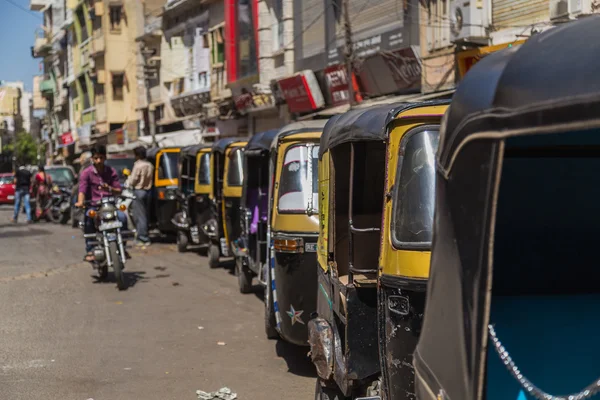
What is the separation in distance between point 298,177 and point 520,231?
4.32m

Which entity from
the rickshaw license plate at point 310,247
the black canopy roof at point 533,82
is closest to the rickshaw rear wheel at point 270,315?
the rickshaw license plate at point 310,247

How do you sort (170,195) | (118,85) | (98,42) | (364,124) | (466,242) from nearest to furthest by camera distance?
(466,242) < (364,124) < (170,195) < (98,42) < (118,85)

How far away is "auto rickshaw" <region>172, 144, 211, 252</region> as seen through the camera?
16062 mm

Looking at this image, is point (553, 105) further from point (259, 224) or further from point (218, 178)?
point (218, 178)

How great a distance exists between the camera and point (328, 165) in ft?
21.0

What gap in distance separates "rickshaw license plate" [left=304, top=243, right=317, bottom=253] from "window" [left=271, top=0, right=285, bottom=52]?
22431mm

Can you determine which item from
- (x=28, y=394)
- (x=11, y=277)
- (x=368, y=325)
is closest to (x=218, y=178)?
(x=11, y=277)

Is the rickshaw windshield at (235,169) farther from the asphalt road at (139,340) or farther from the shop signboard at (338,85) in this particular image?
the shop signboard at (338,85)

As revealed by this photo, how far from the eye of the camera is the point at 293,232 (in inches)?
318

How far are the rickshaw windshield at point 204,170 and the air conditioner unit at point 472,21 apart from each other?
528 cm

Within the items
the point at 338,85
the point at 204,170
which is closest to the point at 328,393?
the point at 204,170

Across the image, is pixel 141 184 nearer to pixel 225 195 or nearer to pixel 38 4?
pixel 225 195

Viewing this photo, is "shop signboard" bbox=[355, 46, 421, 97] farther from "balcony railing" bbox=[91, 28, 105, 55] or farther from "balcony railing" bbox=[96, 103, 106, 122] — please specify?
"balcony railing" bbox=[96, 103, 106, 122]

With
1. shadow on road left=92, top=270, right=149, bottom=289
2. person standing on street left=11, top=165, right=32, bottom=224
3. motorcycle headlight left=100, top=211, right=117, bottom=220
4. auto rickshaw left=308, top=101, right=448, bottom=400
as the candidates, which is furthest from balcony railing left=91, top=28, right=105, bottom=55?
auto rickshaw left=308, top=101, right=448, bottom=400
